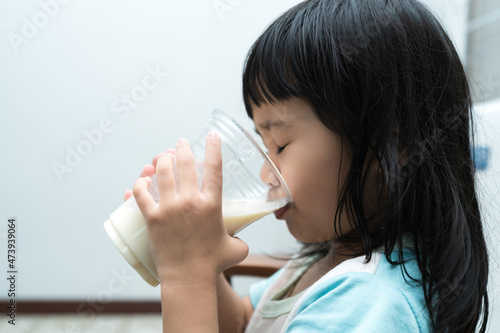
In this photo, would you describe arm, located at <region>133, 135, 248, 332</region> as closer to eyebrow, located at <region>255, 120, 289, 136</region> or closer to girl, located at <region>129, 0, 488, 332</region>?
girl, located at <region>129, 0, 488, 332</region>

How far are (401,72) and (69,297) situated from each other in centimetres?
157

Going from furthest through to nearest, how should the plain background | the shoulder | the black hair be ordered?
the plain background, the black hair, the shoulder

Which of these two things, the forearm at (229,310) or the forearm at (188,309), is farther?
the forearm at (229,310)

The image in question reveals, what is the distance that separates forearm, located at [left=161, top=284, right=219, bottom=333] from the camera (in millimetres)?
557

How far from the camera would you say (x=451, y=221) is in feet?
2.02

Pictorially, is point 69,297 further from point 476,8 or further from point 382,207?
point 476,8

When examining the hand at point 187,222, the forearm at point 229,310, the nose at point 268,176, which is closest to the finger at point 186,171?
the hand at point 187,222

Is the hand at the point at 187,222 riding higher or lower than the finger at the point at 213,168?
lower

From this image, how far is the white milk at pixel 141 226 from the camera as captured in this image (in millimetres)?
599

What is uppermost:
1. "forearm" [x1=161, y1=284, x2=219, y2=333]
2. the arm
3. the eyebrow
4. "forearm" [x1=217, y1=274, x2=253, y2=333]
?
the eyebrow

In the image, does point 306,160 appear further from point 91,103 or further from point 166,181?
point 91,103

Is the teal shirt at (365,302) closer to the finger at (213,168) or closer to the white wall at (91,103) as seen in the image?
the finger at (213,168)

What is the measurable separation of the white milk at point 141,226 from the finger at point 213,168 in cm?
5

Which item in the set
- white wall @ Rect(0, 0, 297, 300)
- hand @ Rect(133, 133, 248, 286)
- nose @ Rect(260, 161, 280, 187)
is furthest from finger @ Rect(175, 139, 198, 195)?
white wall @ Rect(0, 0, 297, 300)
